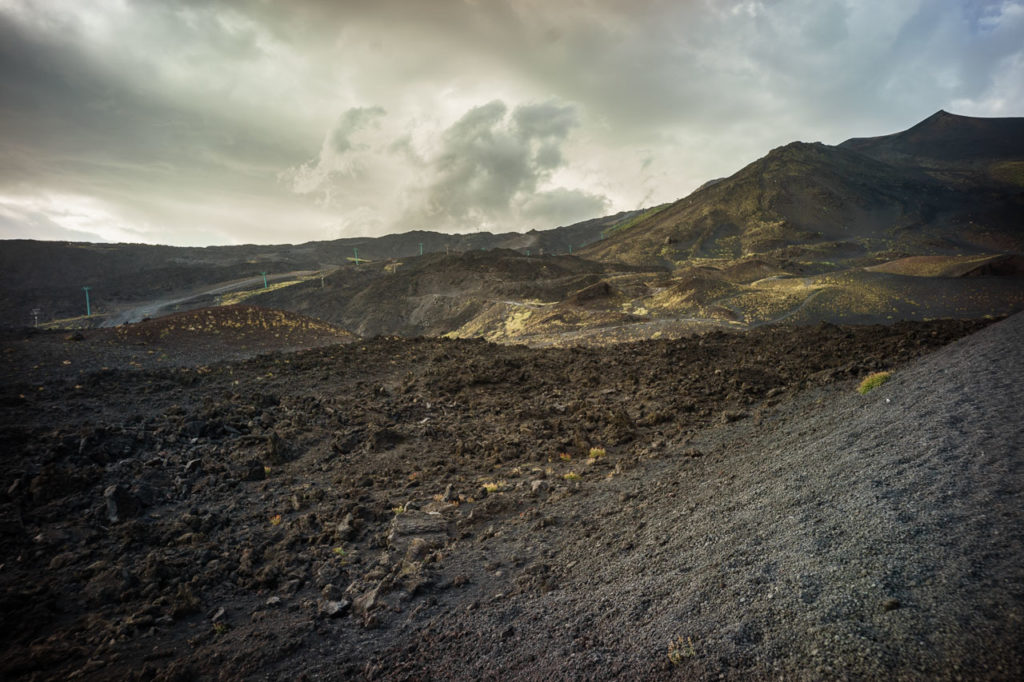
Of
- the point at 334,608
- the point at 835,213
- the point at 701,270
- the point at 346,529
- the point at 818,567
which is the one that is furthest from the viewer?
the point at 835,213

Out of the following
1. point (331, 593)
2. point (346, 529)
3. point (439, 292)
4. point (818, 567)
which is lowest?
point (331, 593)

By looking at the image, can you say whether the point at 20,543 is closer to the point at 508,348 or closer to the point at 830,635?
the point at 830,635

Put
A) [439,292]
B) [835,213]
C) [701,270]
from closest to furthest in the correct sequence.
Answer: [701,270] → [439,292] → [835,213]

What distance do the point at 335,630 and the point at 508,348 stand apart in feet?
60.0

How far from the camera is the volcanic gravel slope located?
384 cm

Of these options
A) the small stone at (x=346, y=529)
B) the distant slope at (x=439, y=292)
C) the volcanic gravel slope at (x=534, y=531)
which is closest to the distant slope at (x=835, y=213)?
the distant slope at (x=439, y=292)

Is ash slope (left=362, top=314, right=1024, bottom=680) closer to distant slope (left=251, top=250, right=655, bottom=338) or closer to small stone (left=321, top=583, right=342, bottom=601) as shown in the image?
small stone (left=321, top=583, right=342, bottom=601)

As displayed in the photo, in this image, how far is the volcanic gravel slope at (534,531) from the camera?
12.6 feet

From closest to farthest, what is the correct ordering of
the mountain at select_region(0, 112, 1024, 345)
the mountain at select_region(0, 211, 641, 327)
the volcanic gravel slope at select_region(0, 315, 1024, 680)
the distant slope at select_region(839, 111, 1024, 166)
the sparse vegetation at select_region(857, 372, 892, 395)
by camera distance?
the volcanic gravel slope at select_region(0, 315, 1024, 680)
the sparse vegetation at select_region(857, 372, 892, 395)
the mountain at select_region(0, 112, 1024, 345)
the mountain at select_region(0, 211, 641, 327)
the distant slope at select_region(839, 111, 1024, 166)

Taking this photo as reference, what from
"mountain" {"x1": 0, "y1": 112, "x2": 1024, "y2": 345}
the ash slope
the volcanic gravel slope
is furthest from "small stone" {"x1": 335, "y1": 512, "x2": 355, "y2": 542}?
"mountain" {"x1": 0, "y1": 112, "x2": 1024, "y2": 345}

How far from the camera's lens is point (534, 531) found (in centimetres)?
734

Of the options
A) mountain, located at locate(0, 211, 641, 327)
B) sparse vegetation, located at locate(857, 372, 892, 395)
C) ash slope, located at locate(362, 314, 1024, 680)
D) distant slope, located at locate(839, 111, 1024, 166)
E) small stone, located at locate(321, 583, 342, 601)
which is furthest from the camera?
distant slope, located at locate(839, 111, 1024, 166)

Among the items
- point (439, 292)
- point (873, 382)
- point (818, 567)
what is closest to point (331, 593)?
point (818, 567)

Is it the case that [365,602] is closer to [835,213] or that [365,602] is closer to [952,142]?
[835,213]
